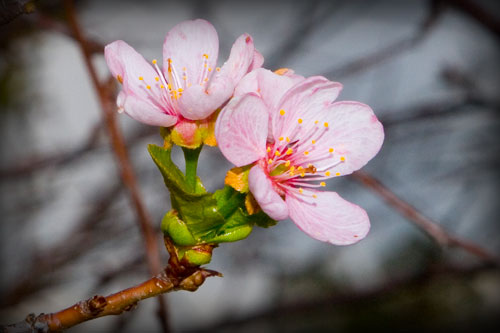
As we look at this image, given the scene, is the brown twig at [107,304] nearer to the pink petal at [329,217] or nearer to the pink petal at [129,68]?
the pink petal at [329,217]

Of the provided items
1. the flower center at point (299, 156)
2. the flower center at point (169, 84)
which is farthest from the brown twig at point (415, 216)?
the flower center at point (169, 84)

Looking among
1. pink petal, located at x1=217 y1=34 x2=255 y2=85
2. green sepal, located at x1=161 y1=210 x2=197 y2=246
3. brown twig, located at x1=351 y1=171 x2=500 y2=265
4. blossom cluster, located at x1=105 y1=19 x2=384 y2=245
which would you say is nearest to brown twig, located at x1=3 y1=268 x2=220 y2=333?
green sepal, located at x1=161 y1=210 x2=197 y2=246

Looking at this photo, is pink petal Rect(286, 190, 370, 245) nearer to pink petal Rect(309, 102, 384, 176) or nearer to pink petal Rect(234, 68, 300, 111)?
pink petal Rect(309, 102, 384, 176)

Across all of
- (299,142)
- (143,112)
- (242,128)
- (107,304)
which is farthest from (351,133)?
(107,304)

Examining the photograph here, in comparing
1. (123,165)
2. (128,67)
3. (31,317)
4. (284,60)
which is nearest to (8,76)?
(284,60)

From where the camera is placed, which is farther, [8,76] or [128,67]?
[8,76]

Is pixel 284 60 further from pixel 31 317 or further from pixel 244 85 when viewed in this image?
pixel 31 317
